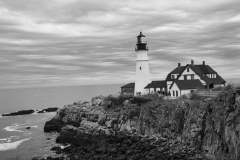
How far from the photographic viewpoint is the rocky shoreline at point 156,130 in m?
22.4

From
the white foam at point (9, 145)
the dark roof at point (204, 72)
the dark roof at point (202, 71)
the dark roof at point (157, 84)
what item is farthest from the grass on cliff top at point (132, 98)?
the white foam at point (9, 145)

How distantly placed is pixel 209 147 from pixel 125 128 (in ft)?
37.3

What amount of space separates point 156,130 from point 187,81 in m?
11.9

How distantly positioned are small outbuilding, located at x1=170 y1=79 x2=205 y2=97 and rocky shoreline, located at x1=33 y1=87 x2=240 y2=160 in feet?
13.9

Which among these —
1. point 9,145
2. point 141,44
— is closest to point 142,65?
point 141,44

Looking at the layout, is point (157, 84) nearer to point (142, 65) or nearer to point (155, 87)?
point (155, 87)

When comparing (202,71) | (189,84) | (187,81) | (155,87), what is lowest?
(155,87)

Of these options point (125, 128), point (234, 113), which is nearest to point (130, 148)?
point (125, 128)

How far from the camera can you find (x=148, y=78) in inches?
1721

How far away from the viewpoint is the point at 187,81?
3875cm

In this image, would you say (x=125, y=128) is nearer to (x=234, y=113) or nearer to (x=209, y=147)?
(x=209, y=147)

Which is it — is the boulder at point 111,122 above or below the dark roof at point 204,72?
below

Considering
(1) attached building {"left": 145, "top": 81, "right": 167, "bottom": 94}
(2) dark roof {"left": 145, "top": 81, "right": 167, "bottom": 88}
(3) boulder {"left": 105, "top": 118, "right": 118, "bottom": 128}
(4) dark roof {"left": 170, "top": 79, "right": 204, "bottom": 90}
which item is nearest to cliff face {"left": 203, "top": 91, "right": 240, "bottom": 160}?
(3) boulder {"left": 105, "top": 118, "right": 118, "bottom": 128}

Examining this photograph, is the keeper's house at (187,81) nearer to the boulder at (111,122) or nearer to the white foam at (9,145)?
the boulder at (111,122)
